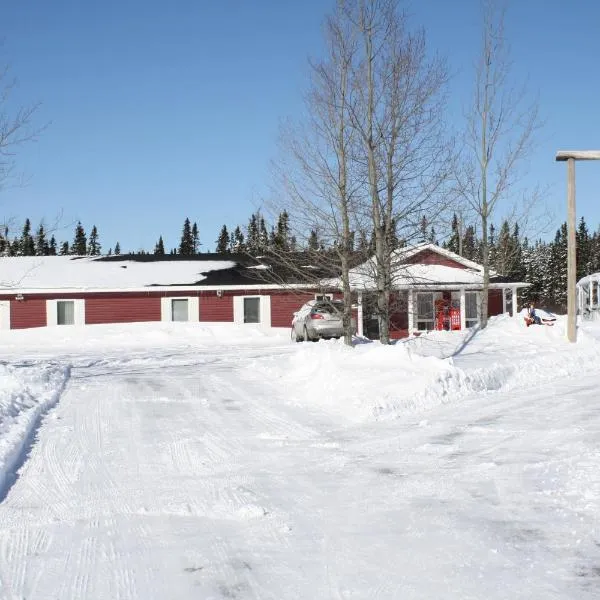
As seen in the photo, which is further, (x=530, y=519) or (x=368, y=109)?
(x=368, y=109)

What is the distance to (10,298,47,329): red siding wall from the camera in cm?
3133

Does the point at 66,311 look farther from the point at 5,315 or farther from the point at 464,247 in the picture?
the point at 464,247

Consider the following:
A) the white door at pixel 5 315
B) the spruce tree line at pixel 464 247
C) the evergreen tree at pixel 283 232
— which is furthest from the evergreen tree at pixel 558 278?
the evergreen tree at pixel 283 232

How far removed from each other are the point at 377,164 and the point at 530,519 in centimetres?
1214

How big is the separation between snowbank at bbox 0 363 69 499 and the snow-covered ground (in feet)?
0.14

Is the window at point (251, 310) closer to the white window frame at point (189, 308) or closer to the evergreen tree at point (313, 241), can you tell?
the white window frame at point (189, 308)

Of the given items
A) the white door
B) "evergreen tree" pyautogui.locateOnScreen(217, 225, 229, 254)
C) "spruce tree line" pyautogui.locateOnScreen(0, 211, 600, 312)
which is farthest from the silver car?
"evergreen tree" pyautogui.locateOnScreen(217, 225, 229, 254)

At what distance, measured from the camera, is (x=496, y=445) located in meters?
6.79

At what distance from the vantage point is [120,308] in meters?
31.6

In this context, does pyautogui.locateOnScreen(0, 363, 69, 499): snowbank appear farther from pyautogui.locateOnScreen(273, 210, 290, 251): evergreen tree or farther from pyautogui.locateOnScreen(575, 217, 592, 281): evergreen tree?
pyautogui.locateOnScreen(575, 217, 592, 281): evergreen tree

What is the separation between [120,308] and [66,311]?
2447mm

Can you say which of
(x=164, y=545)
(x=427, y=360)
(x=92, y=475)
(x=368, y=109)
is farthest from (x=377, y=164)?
(x=164, y=545)

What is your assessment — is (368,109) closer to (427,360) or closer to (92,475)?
(427,360)

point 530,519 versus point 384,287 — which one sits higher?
point 384,287
